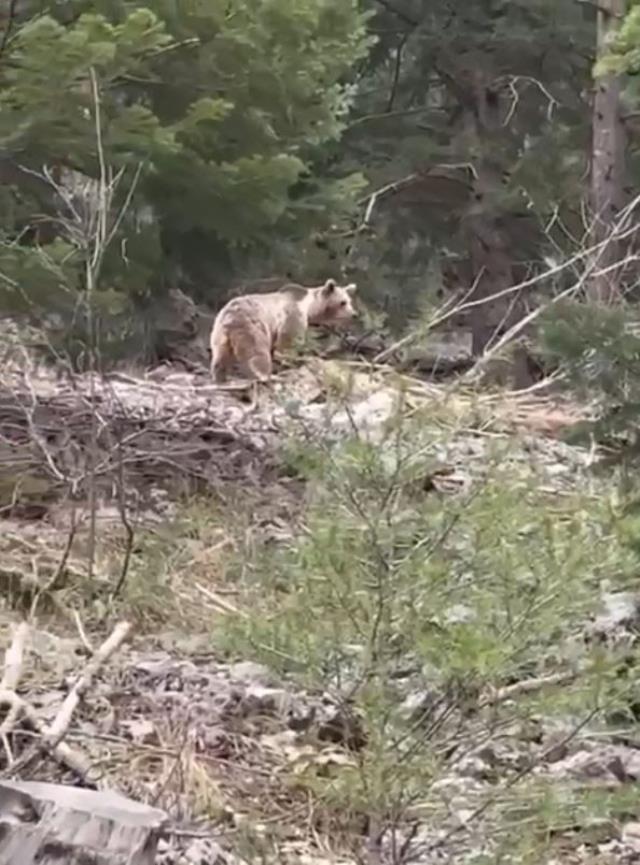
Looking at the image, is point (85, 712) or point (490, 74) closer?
point (85, 712)

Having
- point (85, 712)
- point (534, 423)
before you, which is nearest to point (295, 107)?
point (534, 423)

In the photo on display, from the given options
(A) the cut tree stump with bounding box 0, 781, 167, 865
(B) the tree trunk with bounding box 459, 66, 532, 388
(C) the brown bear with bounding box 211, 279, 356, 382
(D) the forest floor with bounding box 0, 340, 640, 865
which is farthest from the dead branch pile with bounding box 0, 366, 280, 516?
(B) the tree trunk with bounding box 459, 66, 532, 388

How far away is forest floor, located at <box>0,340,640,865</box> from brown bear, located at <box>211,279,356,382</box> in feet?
8.22

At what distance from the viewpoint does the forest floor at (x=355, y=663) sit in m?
2.99

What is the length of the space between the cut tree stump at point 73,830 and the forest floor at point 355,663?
12.8 inches

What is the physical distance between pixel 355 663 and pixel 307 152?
30.1ft

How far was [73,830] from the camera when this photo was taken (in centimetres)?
305

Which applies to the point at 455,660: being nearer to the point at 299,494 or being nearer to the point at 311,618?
the point at 311,618

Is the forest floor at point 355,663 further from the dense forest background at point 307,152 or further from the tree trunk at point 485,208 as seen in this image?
the tree trunk at point 485,208

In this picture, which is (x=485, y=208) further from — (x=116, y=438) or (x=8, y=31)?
(x=116, y=438)

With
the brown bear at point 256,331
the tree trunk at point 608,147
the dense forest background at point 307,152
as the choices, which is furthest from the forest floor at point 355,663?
the tree trunk at point 608,147

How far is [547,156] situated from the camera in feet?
48.2

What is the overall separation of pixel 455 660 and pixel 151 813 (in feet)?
2.63

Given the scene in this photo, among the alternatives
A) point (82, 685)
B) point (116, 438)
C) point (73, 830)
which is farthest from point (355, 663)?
point (116, 438)
